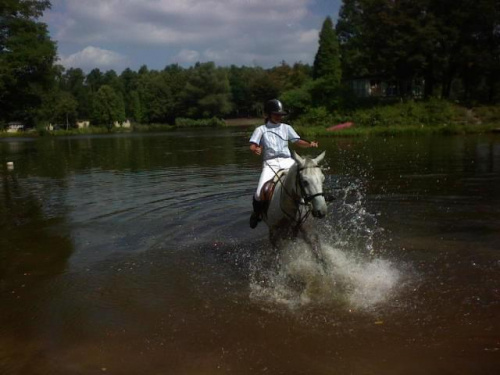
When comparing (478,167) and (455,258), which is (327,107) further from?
(455,258)

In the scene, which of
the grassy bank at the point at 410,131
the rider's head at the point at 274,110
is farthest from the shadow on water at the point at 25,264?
the grassy bank at the point at 410,131

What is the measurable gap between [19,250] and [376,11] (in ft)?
180

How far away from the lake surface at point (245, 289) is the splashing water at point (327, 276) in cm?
3

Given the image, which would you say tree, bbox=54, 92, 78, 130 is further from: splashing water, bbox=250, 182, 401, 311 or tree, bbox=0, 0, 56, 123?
splashing water, bbox=250, 182, 401, 311

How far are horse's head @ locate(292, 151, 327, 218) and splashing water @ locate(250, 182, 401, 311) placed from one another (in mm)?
1359

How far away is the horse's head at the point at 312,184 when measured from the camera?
6157 millimetres

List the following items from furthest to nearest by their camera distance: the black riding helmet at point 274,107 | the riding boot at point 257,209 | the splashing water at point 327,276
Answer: the riding boot at point 257,209, the black riding helmet at point 274,107, the splashing water at point 327,276

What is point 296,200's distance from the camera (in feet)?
23.0

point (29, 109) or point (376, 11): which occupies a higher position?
point (376, 11)

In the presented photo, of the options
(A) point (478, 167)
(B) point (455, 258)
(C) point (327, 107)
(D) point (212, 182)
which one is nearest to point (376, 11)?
(C) point (327, 107)

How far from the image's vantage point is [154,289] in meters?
7.31

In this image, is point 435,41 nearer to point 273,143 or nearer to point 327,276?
point 273,143

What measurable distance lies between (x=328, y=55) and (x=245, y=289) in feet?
223

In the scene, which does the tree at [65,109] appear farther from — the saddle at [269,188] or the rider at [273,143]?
the saddle at [269,188]
